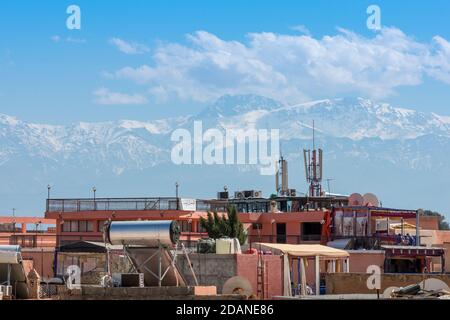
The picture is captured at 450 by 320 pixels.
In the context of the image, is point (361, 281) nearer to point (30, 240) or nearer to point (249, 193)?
point (30, 240)

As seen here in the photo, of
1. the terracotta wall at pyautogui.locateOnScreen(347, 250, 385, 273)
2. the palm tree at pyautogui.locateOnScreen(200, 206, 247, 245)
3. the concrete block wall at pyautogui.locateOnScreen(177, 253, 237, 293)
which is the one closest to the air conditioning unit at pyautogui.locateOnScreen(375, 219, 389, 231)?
the palm tree at pyautogui.locateOnScreen(200, 206, 247, 245)

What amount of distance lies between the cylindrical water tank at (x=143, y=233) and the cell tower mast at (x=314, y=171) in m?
44.6

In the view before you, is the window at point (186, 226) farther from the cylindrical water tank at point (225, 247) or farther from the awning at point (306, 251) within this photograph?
the cylindrical water tank at point (225, 247)

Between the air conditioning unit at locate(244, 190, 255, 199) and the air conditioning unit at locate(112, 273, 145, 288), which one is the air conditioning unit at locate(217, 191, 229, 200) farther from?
the air conditioning unit at locate(112, 273, 145, 288)

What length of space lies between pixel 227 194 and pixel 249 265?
41617 millimetres

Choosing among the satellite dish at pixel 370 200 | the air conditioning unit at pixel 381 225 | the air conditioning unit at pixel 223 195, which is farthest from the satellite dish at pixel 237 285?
the air conditioning unit at pixel 223 195

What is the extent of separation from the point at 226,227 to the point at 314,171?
2047 centimetres

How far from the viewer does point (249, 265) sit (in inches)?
1640

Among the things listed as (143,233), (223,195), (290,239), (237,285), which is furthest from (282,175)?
(143,233)

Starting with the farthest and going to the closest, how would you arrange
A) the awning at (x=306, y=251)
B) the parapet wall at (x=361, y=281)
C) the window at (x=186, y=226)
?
1. the window at (x=186, y=226)
2. the awning at (x=306, y=251)
3. the parapet wall at (x=361, y=281)

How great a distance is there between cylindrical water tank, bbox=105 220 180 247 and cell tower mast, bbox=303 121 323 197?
146 feet

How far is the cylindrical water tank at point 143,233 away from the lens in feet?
119

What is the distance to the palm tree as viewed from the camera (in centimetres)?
6262

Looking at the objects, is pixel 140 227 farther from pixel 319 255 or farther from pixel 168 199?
pixel 168 199
